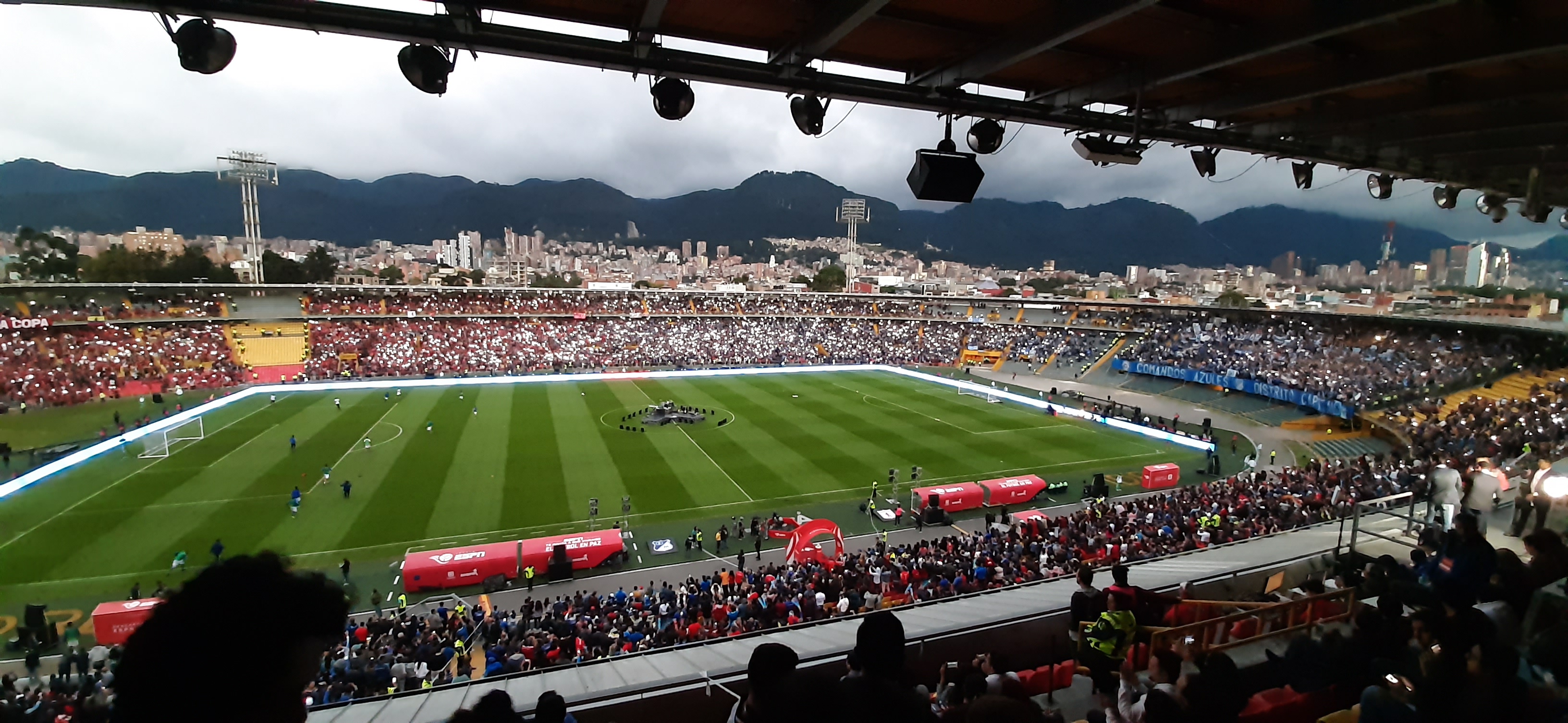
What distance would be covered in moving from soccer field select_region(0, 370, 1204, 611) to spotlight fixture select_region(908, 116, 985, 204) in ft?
46.6

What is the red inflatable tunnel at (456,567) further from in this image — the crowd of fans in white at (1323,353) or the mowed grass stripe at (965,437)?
the crowd of fans in white at (1323,353)

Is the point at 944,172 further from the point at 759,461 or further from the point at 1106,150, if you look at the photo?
the point at 759,461

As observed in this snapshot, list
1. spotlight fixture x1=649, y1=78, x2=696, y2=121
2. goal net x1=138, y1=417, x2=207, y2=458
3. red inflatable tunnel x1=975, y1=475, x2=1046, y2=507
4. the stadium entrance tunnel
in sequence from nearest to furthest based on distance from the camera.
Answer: spotlight fixture x1=649, y1=78, x2=696, y2=121
red inflatable tunnel x1=975, y1=475, x2=1046, y2=507
goal net x1=138, y1=417, x2=207, y2=458
the stadium entrance tunnel

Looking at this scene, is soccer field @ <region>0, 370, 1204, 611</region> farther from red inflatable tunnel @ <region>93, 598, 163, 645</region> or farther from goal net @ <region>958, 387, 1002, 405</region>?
red inflatable tunnel @ <region>93, 598, 163, 645</region>

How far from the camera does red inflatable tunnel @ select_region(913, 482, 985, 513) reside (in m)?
19.9

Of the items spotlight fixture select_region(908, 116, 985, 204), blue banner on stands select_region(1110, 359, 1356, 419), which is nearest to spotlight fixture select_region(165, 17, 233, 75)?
spotlight fixture select_region(908, 116, 985, 204)

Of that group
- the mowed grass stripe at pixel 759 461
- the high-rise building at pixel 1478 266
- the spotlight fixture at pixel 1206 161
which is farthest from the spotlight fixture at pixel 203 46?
the high-rise building at pixel 1478 266

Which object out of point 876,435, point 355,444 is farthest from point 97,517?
point 876,435

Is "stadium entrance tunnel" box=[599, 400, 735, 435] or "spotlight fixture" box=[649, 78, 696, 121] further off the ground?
"spotlight fixture" box=[649, 78, 696, 121]

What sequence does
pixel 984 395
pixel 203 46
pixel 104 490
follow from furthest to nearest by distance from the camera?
pixel 984 395
pixel 104 490
pixel 203 46

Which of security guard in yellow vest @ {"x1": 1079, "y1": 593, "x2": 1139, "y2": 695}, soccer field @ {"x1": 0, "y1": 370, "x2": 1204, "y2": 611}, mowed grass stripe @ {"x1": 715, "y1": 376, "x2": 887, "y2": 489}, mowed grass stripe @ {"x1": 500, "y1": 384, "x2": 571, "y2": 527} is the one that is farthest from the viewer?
mowed grass stripe @ {"x1": 715, "y1": 376, "x2": 887, "y2": 489}

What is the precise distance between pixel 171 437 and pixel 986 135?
1369 inches

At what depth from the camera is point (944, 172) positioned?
23.7 feet

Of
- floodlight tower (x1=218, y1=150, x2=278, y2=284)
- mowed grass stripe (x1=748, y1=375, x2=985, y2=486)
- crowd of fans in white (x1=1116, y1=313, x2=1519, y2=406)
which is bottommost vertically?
mowed grass stripe (x1=748, y1=375, x2=985, y2=486)
